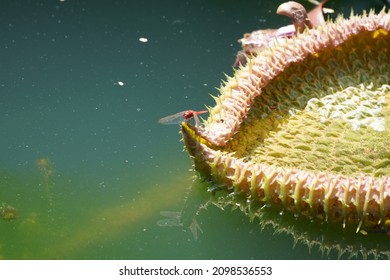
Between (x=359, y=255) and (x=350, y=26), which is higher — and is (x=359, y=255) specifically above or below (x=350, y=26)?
below

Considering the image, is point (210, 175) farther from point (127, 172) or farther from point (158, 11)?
point (158, 11)

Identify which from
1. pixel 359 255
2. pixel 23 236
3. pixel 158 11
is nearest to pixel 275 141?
pixel 359 255

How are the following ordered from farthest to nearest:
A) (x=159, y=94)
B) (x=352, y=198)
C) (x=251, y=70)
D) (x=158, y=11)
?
(x=158, y=11) → (x=159, y=94) → (x=251, y=70) → (x=352, y=198)
